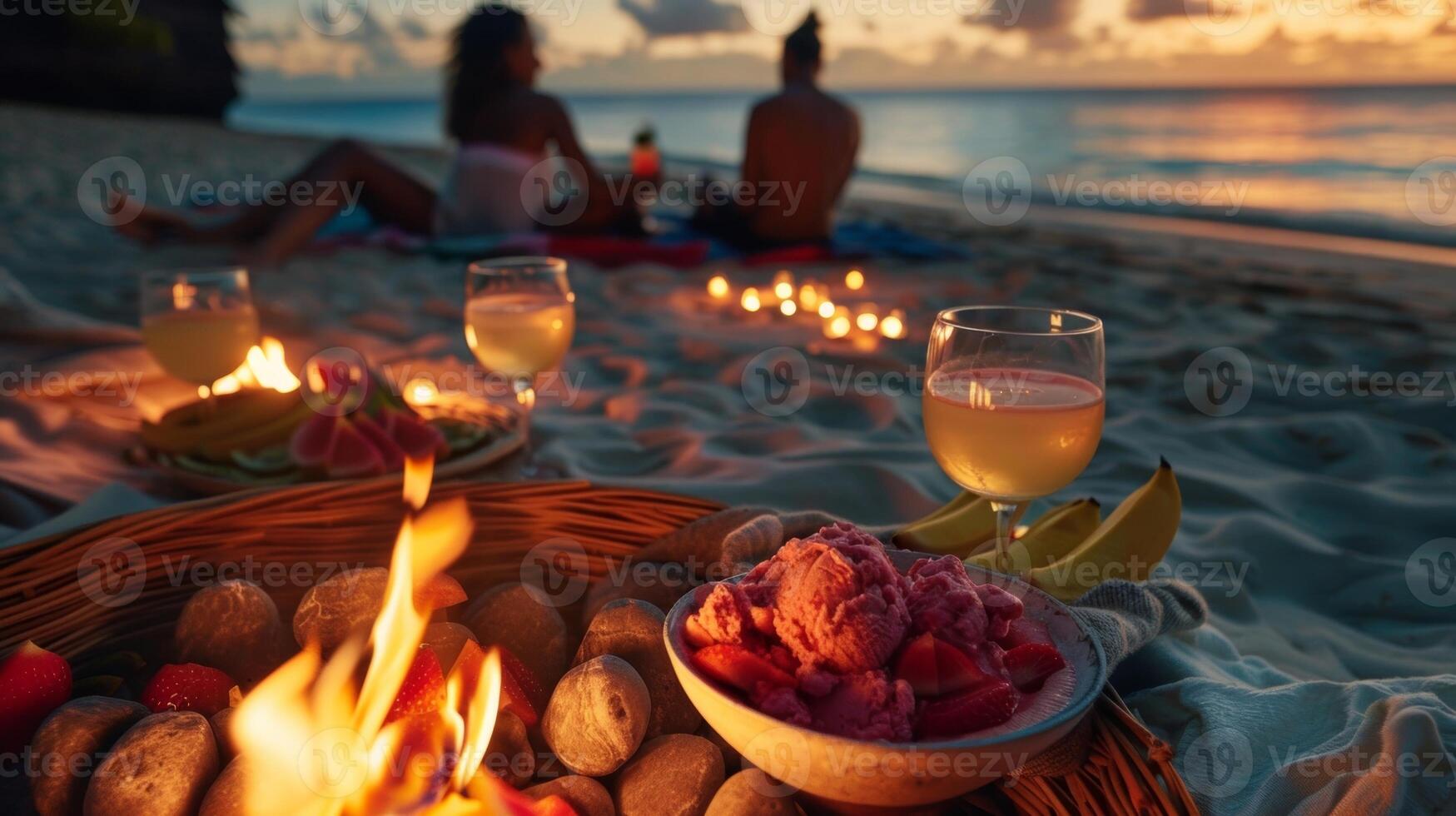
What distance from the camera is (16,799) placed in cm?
104

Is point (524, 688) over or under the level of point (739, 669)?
under

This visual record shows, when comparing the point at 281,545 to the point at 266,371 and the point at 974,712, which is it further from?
the point at 266,371

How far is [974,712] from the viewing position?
2.80 feet

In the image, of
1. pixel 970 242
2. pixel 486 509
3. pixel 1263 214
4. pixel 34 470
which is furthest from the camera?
pixel 1263 214

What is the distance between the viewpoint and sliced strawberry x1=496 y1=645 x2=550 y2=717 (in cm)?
112

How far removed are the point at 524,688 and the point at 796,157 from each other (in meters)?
5.67

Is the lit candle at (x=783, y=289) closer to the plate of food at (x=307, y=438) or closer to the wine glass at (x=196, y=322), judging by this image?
the plate of food at (x=307, y=438)

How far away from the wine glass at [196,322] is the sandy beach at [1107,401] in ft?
1.02

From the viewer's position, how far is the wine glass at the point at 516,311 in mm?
2273

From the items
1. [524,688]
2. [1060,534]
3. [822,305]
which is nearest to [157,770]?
[524,688]

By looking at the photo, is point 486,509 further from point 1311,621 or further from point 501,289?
point 1311,621

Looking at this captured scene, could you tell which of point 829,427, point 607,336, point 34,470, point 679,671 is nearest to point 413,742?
point 679,671

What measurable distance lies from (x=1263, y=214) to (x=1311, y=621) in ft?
29.5

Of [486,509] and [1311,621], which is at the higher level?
[486,509]
